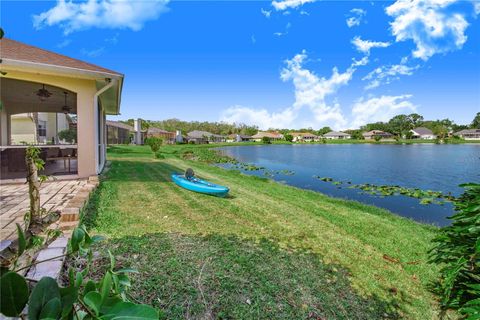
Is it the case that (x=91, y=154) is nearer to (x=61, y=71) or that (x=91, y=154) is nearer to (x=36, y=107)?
(x=61, y=71)

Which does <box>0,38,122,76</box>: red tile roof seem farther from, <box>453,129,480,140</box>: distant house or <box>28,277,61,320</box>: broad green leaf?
<box>453,129,480,140</box>: distant house

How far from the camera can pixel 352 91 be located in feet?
159

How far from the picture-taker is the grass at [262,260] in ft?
9.05

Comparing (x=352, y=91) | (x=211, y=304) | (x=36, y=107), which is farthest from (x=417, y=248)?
(x=352, y=91)

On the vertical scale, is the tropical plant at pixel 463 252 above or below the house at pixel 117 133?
below

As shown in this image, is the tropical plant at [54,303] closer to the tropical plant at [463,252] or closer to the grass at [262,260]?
the grass at [262,260]

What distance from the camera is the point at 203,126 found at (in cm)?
9112

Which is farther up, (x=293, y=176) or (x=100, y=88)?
(x=100, y=88)

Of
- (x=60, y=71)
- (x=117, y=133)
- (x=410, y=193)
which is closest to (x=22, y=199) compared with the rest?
(x=60, y=71)

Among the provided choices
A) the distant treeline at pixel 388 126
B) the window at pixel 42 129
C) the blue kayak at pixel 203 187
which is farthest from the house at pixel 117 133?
the blue kayak at pixel 203 187

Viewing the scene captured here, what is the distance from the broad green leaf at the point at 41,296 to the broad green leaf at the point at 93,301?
0.05 m

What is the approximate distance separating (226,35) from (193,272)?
68.3ft

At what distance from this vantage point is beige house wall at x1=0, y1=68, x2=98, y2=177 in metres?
7.01

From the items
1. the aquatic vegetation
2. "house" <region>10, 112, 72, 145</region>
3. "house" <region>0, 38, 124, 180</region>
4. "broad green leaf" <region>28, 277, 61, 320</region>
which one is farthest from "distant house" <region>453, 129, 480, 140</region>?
"broad green leaf" <region>28, 277, 61, 320</region>
